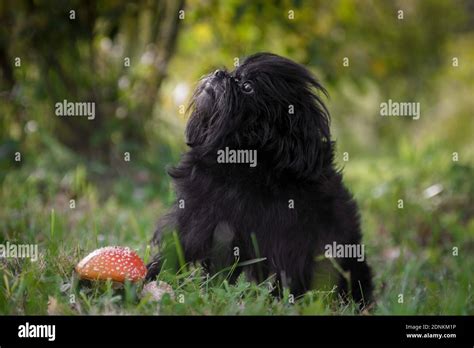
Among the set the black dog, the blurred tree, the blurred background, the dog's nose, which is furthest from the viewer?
the blurred tree

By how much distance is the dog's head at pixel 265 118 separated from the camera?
391cm

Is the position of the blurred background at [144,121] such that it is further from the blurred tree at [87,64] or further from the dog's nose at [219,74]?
the dog's nose at [219,74]

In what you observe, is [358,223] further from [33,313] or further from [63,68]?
[63,68]

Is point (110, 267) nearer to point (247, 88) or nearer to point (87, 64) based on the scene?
point (247, 88)

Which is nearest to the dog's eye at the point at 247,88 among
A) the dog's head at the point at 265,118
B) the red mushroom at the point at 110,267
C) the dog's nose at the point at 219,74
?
the dog's head at the point at 265,118

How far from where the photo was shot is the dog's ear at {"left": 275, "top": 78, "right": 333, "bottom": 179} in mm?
3922

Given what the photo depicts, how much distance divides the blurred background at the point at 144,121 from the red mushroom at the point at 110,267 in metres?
1.70

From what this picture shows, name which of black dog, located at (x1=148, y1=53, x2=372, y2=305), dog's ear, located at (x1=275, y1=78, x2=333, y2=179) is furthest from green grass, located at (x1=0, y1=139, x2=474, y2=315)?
dog's ear, located at (x1=275, y1=78, x2=333, y2=179)

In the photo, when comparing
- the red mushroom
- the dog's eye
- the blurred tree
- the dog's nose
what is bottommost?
the red mushroom

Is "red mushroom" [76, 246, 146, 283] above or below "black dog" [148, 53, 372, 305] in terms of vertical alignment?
below

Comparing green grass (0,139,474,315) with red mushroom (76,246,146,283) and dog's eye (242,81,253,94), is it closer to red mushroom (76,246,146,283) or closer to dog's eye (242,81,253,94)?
red mushroom (76,246,146,283)

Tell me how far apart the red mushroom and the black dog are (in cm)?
55

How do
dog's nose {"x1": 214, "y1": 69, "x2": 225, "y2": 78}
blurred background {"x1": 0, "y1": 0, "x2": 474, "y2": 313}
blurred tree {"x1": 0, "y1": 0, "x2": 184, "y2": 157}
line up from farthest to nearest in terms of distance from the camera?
blurred tree {"x1": 0, "y1": 0, "x2": 184, "y2": 157} → blurred background {"x1": 0, "y1": 0, "x2": 474, "y2": 313} → dog's nose {"x1": 214, "y1": 69, "x2": 225, "y2": 78}
